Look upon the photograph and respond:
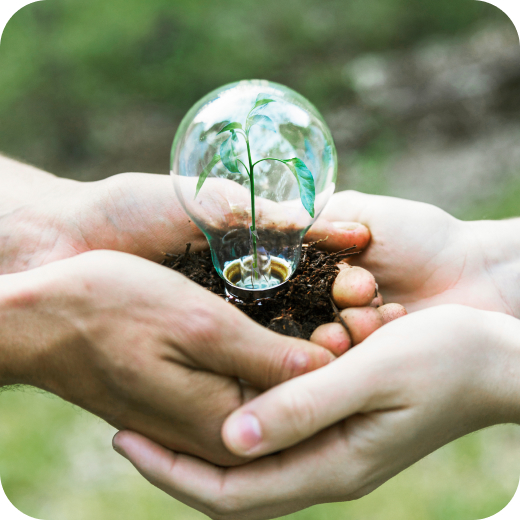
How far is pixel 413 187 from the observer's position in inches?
224

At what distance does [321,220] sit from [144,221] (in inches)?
39.5

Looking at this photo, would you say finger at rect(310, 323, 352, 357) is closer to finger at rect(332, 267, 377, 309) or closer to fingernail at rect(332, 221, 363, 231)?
finger at rect(332, 267, 377, 309)

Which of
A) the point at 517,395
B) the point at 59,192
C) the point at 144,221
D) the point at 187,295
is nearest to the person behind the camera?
the point at 187,295

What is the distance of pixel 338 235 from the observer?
2803 millimetres

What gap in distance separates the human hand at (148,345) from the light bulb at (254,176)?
55 centimetres

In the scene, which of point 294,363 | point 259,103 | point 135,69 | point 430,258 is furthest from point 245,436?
point 135,69

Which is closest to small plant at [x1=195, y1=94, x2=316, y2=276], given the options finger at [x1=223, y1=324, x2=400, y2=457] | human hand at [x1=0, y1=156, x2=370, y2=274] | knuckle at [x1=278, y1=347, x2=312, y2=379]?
human hand at [x1=0, y1=156, x2=370, y2=274]

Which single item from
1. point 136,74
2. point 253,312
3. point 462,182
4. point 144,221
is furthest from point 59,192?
point 462,182

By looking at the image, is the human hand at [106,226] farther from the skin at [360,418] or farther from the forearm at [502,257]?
the forearm at [502,257]

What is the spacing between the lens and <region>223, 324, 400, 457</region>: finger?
173 cm

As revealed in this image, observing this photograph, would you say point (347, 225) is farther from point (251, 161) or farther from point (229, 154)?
point (229, 154)

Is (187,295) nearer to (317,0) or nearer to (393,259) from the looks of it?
(393,259)

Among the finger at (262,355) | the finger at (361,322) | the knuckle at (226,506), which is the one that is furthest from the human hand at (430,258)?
the knuckle at (226,506)

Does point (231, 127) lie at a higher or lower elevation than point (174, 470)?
higher
